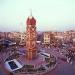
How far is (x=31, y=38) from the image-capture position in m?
8.23

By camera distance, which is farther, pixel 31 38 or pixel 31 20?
pixel 31 38

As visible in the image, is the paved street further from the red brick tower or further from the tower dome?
the tower dome

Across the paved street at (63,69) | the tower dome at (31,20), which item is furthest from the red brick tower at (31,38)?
the paved street at (63,69)

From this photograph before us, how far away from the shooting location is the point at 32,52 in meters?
8.23

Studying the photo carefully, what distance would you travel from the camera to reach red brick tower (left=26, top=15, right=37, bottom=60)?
815 cm

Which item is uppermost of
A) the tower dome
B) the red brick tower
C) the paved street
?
the tower dome

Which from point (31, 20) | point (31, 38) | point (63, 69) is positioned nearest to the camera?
point (63, 69)

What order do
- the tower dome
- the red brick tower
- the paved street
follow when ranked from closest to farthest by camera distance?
the paved street, the tower dome, the red brick tower

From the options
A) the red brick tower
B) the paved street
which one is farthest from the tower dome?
the paved street

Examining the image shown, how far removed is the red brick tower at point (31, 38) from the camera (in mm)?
8148

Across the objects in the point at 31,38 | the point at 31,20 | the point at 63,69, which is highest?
the point at 31,20

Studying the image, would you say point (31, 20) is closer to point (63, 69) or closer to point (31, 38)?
point (31, 38)

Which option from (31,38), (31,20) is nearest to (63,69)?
(31,38)

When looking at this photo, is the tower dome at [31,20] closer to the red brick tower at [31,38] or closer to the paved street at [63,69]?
the red brick tower at [31,38]
